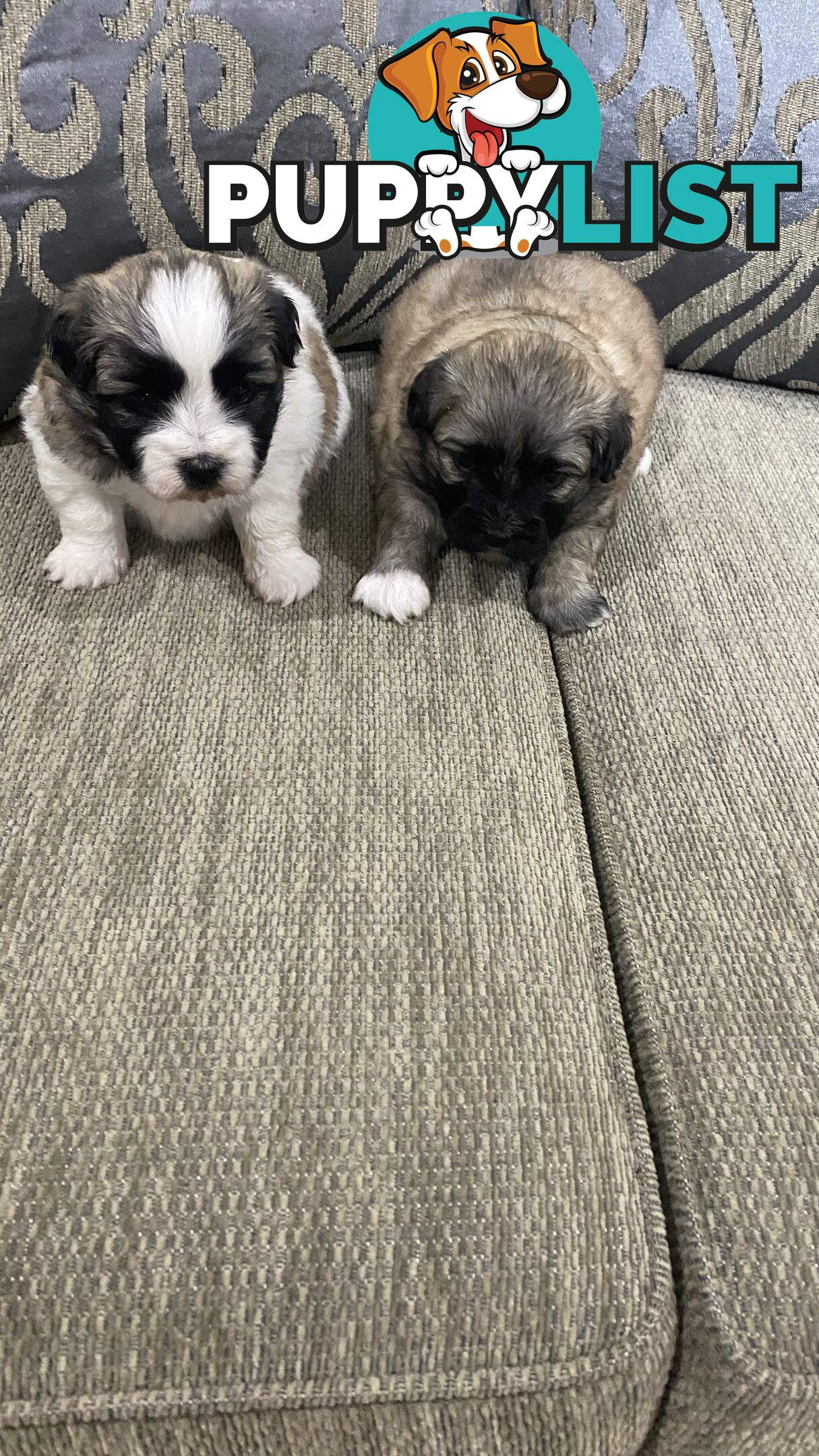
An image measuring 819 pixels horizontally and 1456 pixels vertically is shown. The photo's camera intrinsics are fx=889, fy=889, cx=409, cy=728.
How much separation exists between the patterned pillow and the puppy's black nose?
522mm

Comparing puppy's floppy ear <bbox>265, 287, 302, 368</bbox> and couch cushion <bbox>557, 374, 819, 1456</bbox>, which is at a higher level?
puppy's floppy ear <bbox>265, 287, 302, 368</bbox>

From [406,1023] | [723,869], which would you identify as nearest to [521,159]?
[723,869]

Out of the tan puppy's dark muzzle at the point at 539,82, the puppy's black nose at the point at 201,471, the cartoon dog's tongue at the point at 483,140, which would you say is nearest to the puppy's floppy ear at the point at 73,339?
the puppy's black nose at the point at 201,471

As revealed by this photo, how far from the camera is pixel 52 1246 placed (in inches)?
27.9

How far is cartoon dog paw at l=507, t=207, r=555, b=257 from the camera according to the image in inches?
64.3

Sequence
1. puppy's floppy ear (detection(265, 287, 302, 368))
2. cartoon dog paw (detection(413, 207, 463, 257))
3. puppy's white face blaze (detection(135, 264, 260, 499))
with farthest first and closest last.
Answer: cartoon dog paw (detection(413, 207, 463, 257)) → puppy's floppy ear (detection(265, 287, 302, 368)) → puppy's white face blaze (detection(135, 264, 260, 499))

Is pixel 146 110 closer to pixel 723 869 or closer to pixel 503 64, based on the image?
pixel 503 64

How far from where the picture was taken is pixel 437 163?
1586 mm

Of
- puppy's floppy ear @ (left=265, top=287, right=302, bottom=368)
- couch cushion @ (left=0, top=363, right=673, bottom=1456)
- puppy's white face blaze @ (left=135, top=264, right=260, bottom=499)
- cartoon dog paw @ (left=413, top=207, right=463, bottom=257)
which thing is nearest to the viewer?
couch cushion @ (left=0, top=363, right=673, bottom=1456)

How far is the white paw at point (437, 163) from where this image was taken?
158cm

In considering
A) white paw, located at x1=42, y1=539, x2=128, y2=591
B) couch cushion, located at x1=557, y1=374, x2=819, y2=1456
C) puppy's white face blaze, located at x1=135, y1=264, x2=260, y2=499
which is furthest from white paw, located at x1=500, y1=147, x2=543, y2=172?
white paw, located at x1=42, y1=539, x2=128, y2=591

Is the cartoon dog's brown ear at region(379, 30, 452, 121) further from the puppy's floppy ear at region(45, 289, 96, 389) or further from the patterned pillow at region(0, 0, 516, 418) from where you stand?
the puppy's floppy ear at region(45, 289, 96, 389)

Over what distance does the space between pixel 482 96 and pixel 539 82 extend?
10 cm

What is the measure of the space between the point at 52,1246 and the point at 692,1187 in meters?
0.54
